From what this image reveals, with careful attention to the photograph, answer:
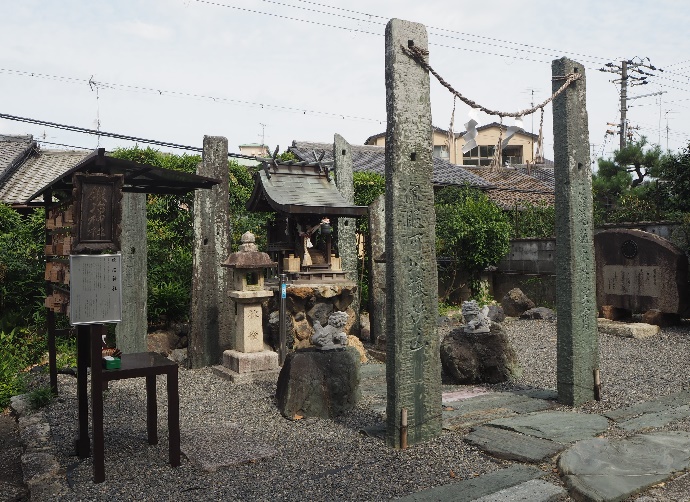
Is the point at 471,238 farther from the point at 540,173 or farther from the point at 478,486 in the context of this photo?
the point at 540,173

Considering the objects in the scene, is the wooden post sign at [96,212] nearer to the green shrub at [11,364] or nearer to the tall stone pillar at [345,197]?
the green shrub at [11,364]

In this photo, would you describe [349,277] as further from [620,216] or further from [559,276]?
[620,216]

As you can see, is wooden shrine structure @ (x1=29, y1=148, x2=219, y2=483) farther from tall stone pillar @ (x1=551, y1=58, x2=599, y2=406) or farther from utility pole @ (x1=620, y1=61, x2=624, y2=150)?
utility pole @ (x1=620, y1=61, x2=624, y2=150)

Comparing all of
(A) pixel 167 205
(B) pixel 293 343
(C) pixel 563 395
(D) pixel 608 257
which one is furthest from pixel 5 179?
(D) pixel 608 257

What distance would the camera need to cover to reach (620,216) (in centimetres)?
1566

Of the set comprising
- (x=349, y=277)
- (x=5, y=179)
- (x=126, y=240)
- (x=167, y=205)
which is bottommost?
(x=349, y=277)

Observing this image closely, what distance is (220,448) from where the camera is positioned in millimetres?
5215

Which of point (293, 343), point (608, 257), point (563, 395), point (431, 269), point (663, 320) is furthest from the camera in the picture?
point (608, 257)

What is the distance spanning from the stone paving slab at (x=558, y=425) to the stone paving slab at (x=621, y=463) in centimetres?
30

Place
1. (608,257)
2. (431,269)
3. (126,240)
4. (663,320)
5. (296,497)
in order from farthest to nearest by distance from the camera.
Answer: (608,257), (663,320), (126,240), (431,269), (296,497)

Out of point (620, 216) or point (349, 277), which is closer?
point (349, 277)

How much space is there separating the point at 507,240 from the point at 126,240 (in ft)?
34.0

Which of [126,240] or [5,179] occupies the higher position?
[5,179]

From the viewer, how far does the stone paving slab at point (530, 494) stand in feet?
12.5
